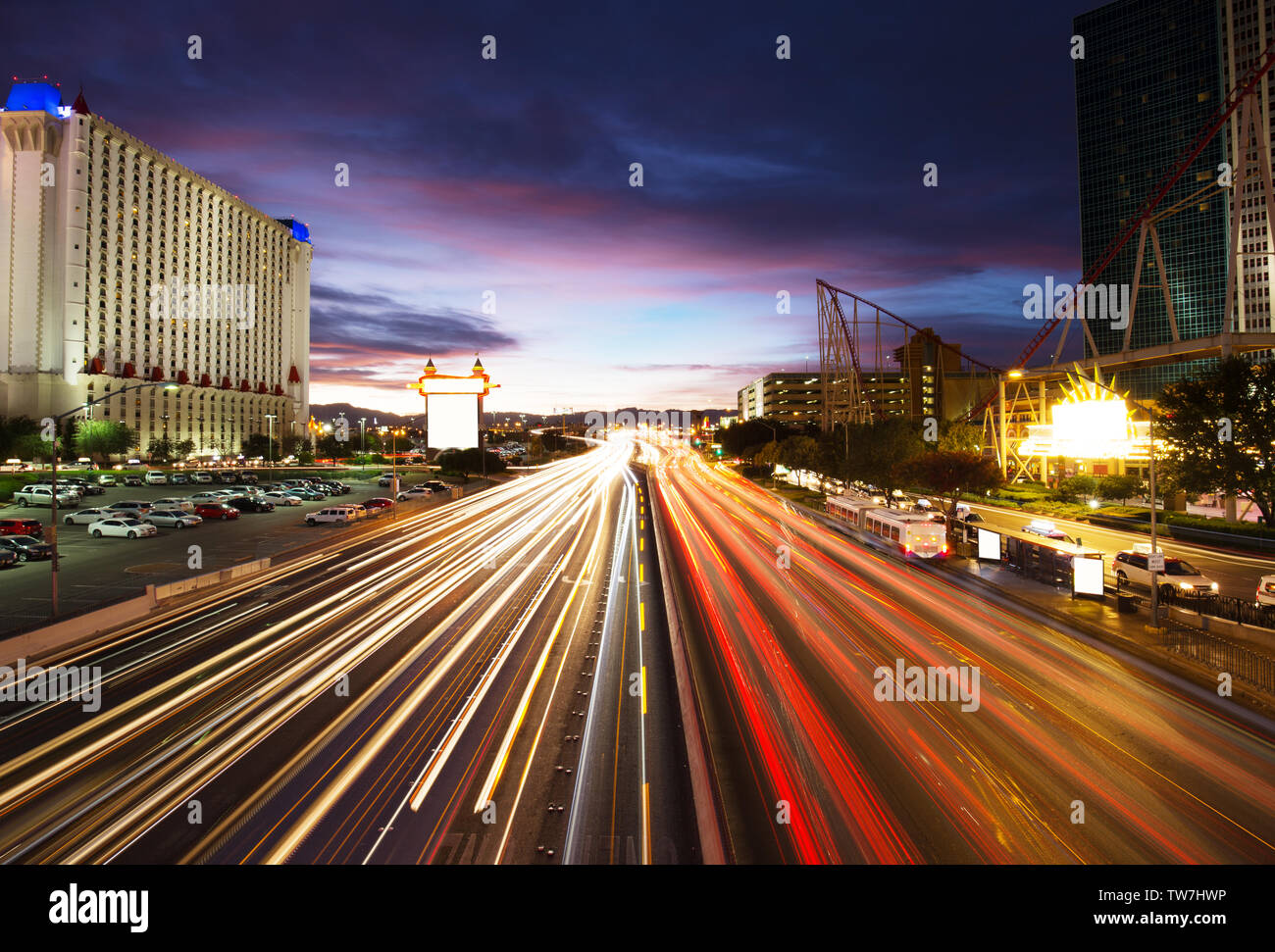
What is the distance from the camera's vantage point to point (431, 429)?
323 feet

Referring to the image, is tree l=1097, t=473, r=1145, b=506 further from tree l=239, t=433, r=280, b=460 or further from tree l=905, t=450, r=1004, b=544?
tree l=239, t=433, r=280, b=460

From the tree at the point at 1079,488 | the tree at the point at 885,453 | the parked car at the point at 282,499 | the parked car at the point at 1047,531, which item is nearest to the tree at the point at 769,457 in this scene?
the tree at the point at 885,453

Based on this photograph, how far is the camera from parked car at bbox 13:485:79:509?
45.8 metres

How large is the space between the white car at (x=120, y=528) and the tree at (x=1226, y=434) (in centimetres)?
5573

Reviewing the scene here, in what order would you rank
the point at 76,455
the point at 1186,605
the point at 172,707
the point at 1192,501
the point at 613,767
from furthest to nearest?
the point at 76,455, the point at 1192,501, the point at 1186,605, the point at 172,707, the point at 613,767

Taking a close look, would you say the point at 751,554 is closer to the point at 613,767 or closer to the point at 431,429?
the point at 613,767

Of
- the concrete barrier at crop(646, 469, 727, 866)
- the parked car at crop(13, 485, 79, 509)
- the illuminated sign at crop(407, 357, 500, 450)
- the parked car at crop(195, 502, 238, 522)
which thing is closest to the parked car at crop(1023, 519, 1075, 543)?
the concrete barrier at crop(646, 469, 727, 866)

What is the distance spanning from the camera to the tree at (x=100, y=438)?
85.4m

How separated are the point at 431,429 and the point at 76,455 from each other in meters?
45.2

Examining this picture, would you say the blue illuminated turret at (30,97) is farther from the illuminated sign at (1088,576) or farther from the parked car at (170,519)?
the illuminated sign at (1088,576)

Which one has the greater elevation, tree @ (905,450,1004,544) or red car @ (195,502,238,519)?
tree @ (905,450,1004,544)

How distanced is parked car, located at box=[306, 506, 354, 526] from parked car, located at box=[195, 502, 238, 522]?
273 inches
